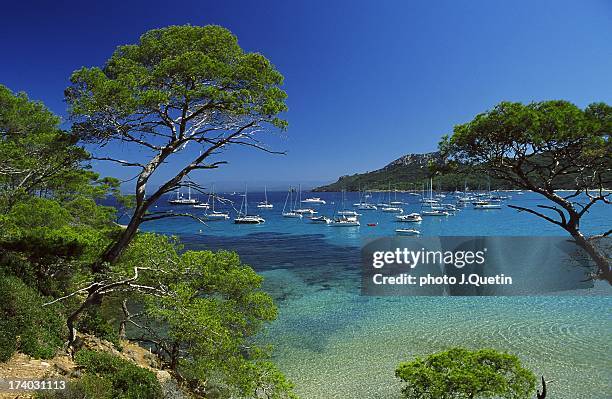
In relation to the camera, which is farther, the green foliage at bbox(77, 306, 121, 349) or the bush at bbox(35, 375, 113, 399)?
the green foliage at bbox(77, 306, 121, 349)

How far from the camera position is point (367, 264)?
41250 millimetres

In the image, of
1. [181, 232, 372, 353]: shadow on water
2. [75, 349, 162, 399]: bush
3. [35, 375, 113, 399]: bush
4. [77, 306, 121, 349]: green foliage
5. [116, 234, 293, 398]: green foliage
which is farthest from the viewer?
[181, 232, 372, 353]: shadow on water

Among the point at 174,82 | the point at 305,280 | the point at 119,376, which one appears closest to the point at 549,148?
the point at 174,82

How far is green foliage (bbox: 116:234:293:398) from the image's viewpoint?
8.12 meters

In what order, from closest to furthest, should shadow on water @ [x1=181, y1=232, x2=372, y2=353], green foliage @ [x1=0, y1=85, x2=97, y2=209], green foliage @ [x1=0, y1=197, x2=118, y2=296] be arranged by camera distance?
green foliage @ [x1=0, y1=85, x2=97, y2=209], green foliage @ [x1=0, y1=197, x2=118, y2=296], shadow on water @ [x1=181, y1=232, x2=372, y2=353]

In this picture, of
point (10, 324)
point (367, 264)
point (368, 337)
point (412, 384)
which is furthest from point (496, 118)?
point (367, 264)

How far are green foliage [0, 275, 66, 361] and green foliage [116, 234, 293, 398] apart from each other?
1888 mm

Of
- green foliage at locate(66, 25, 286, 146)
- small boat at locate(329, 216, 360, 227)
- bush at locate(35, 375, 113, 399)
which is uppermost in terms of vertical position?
green foliage at locate(66, 25, 286, 146)

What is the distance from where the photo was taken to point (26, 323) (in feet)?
26.3

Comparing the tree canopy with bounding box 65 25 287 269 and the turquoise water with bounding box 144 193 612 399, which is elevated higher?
the tree canopy with bounding box 65 25 287 269

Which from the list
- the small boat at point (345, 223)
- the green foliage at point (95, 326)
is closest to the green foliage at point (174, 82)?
the green foliage at point (95, 326)

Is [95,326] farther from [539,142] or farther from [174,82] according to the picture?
[539,142]

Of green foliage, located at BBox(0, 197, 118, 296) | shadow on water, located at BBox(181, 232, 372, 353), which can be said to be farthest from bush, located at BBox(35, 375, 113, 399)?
shadow on water, located at BBox(181, 232, 372, 353)

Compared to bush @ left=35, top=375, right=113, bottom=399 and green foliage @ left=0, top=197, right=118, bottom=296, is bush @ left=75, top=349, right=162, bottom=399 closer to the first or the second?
bush @ left=35, top=375, right=113, bottom=399
